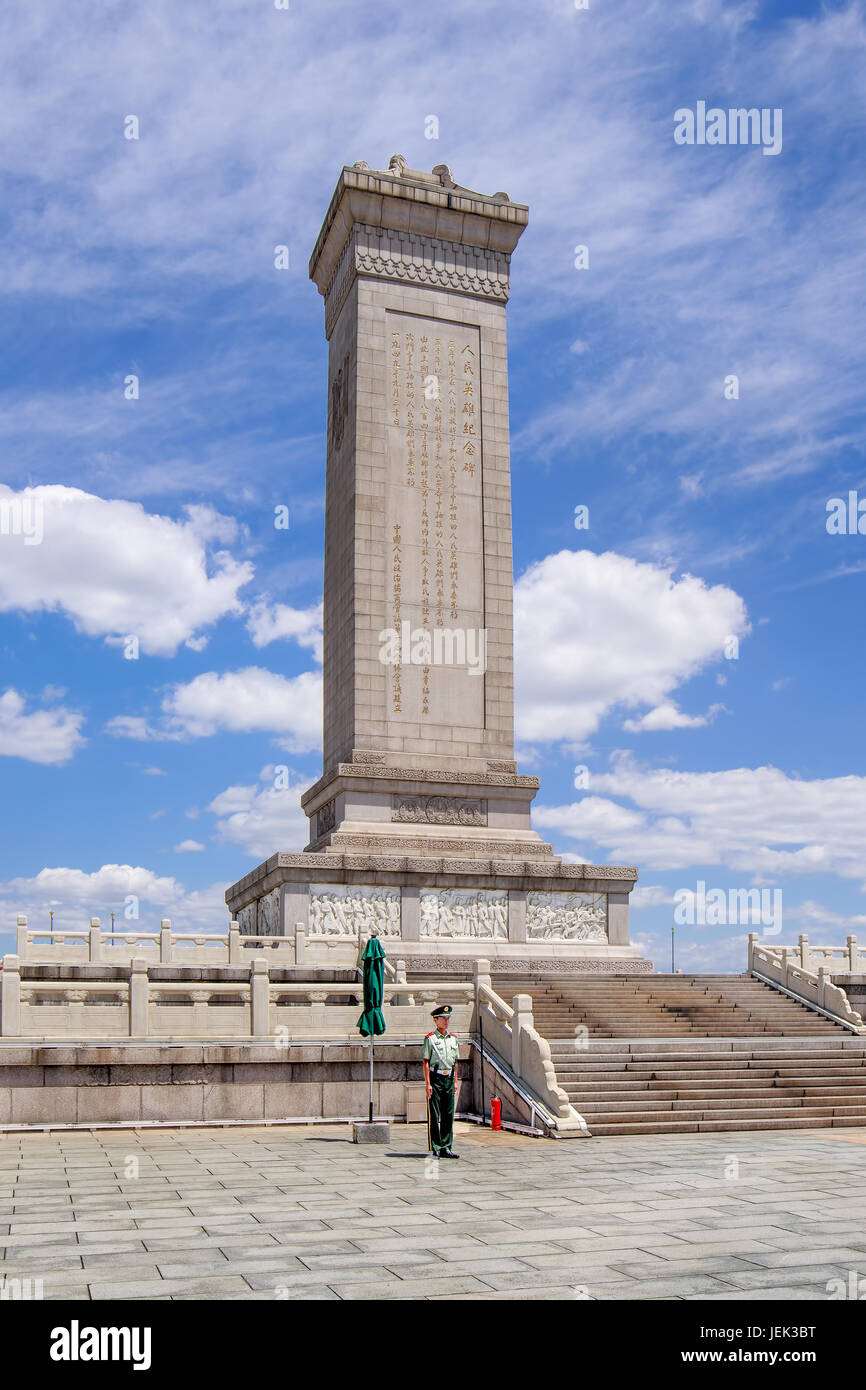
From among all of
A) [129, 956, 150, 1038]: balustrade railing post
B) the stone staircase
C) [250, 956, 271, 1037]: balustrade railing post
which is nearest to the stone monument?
the stone staircase

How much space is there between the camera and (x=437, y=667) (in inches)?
1112

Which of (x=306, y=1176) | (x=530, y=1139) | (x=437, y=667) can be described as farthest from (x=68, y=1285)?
(x=437, y=667)

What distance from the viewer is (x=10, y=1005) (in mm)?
15781

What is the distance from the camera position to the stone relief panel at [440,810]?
27000 mm

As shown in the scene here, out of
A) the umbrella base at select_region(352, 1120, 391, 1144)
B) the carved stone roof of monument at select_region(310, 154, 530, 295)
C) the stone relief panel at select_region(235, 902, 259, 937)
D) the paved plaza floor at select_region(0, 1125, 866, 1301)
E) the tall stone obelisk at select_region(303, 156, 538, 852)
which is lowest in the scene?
the umbrella base at select_region(352, 1120, 391, 1144)

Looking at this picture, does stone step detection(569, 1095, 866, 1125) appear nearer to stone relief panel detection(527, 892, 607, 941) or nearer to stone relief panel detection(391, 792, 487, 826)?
stone relief panel detection(527, 892, 607, 941)

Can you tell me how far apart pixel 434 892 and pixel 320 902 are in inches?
94.0

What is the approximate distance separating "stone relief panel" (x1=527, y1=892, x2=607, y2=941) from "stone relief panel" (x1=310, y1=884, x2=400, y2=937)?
3087mm

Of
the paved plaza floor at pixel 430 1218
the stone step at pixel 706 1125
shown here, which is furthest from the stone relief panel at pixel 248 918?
the stone step at pixel 706 1125

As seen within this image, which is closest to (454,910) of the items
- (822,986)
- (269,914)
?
(269,914)

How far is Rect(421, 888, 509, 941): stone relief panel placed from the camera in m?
25.7

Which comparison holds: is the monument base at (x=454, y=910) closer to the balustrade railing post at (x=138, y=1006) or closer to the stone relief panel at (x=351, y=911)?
the stone relief panel at (x=351, y=911)

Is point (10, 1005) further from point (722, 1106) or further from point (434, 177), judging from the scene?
point (434, 177)
